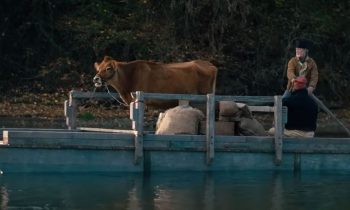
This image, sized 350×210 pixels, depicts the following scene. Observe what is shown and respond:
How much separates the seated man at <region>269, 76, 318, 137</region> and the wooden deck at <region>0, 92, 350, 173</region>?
483mm

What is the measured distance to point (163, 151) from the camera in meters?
17.6

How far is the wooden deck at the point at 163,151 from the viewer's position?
1712 centimetres

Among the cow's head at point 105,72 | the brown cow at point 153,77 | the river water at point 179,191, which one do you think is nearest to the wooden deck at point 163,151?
the river water at point 179,191

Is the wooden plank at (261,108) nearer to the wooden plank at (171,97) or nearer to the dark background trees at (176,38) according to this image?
the wooden plank at (171,97)

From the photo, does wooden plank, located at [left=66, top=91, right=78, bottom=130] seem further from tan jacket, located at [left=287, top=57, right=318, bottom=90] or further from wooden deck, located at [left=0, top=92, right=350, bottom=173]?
tan jacket, located at [left=287, top=57, right=318, bottom=90]

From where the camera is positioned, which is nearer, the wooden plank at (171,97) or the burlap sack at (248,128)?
the wooden plank at (171,97)

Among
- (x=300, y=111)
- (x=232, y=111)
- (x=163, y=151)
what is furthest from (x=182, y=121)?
(x=300, y=111)

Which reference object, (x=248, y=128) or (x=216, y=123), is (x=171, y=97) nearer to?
(x=216, y=123)

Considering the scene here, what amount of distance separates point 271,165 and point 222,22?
12970 millimetres

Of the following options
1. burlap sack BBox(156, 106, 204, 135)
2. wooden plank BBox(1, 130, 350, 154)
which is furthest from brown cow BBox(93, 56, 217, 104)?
wooden plank BBox(1, 130, 350, 154)

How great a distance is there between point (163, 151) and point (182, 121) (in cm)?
67

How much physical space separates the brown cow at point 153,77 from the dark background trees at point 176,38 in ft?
29.9

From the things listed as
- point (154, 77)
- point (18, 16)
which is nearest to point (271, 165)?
point (154, 77)

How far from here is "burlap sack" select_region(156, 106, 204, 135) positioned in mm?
18031
